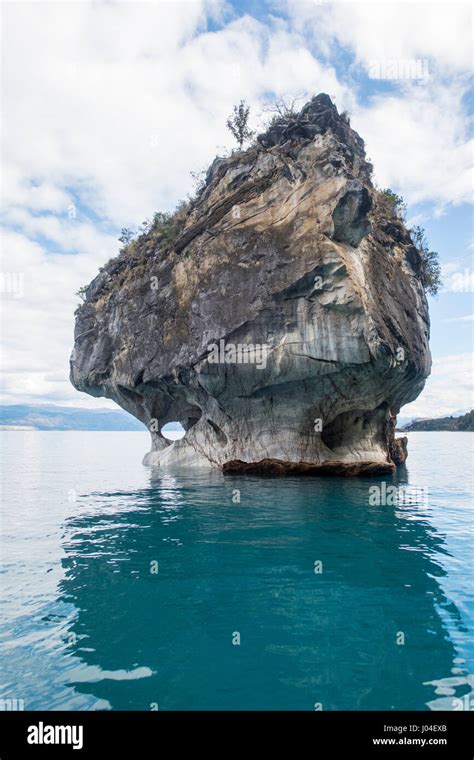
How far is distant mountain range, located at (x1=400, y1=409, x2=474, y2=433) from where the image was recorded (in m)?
138

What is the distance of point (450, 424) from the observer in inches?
6142

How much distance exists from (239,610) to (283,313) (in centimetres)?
1734

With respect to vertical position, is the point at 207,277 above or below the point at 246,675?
above

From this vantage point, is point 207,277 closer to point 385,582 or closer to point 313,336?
point 313,336

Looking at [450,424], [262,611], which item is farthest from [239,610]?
[450,424]

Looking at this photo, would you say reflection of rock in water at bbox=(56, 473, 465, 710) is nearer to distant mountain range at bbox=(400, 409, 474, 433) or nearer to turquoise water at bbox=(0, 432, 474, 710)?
turquoise water at bbox=(0, 432, 474, 710)

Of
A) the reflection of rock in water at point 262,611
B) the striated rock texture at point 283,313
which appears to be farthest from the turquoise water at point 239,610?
the striated rock texture at point 283,313

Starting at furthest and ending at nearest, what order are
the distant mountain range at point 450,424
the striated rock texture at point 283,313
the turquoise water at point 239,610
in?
the distant mountain range at point 450,424
the striated rock texture at point 283,313
the turquoise water at point 239,610

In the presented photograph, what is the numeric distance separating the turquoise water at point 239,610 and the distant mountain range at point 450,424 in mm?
136826

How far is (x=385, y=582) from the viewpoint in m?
9.91

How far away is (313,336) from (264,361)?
290 centimetres

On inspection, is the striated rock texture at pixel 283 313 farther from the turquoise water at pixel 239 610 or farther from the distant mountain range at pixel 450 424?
the distant mountain range at pixel 450 424

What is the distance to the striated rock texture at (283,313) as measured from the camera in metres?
22.7
